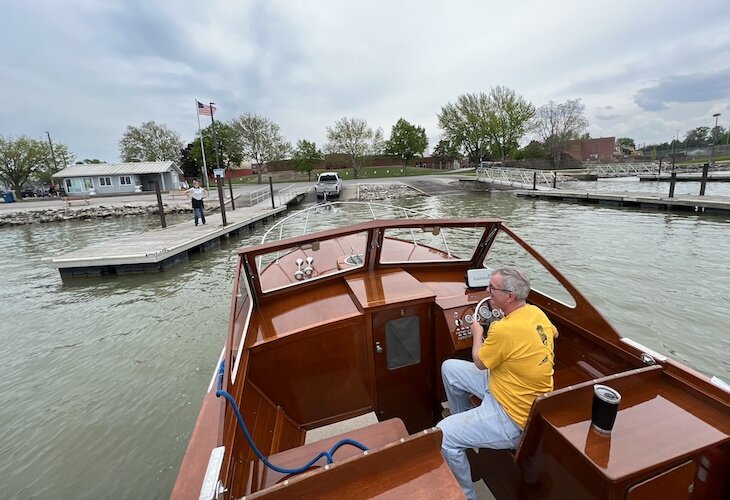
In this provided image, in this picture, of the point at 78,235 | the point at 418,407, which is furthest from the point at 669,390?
the point at 78,235

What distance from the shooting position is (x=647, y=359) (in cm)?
221

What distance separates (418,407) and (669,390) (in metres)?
1.95

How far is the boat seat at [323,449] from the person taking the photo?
1.91 meters

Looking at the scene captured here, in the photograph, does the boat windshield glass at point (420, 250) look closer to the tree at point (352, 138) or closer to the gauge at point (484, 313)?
the gauge at point (484, 313)

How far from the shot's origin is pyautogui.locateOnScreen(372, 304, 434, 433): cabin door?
308 cm

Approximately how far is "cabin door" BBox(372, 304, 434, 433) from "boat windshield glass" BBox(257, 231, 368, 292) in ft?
3.08

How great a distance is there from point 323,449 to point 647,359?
80.3 inches

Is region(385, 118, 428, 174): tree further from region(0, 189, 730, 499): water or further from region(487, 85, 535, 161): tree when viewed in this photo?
region(0, 189, 730, 499): water

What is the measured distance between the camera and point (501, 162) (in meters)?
57.2

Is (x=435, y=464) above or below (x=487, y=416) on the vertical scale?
above

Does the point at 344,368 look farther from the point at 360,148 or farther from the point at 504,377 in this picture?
A: the point at 360,148

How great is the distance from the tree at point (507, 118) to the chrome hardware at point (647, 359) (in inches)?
2223

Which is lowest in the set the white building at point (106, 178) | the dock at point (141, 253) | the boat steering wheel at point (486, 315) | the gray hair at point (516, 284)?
the dock at point (141, 253)

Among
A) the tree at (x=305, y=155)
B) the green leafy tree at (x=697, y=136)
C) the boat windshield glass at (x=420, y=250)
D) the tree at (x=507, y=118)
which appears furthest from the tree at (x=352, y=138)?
the green leafy tree at (x=697, y=136)
